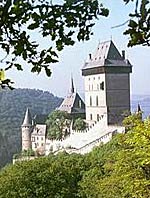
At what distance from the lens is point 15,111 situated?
8500cm

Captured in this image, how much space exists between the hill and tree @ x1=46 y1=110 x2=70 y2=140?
188 inches

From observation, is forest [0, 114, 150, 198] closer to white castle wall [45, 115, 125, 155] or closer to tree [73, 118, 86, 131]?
white castle wall [45, 115, 125, 155]

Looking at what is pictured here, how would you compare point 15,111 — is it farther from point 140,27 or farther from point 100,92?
point 140,27

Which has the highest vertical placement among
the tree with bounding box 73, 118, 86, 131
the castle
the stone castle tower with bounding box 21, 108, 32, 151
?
the castle

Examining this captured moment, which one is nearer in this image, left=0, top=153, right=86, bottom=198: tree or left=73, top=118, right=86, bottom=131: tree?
left=0, top=153, right=86, bottom=198: tree

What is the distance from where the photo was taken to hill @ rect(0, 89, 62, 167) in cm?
6650

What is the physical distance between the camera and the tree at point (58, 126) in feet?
168

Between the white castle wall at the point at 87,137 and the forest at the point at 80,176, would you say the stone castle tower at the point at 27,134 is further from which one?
the forest at the point at 80,176

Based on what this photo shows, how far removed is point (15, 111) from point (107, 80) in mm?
31774

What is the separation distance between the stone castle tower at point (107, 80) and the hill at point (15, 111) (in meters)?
8.86

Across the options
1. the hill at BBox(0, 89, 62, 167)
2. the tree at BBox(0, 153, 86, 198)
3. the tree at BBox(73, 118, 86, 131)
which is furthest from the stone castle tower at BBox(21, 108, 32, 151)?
the tree at BBox(0, 153, 86, 198)

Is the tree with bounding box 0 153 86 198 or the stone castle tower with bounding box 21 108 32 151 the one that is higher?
the tree with bounding box 0 153 86 198

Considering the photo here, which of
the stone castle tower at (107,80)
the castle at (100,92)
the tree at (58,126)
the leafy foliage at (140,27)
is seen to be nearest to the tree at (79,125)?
the tree at (58,126)

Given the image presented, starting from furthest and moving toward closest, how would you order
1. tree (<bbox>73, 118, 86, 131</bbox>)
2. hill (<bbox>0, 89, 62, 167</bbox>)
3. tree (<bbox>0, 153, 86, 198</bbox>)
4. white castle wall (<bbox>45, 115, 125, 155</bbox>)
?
hill (<bbox>0, 89, 62, 167</bbox>) < tree (<bbox>73, 118, 86, 131</bbox>) < white castle wall (<bbox>45, 115, 125, 155</bbox>) < tree (<bbox>0, 153, 86, 198</bbox>)
